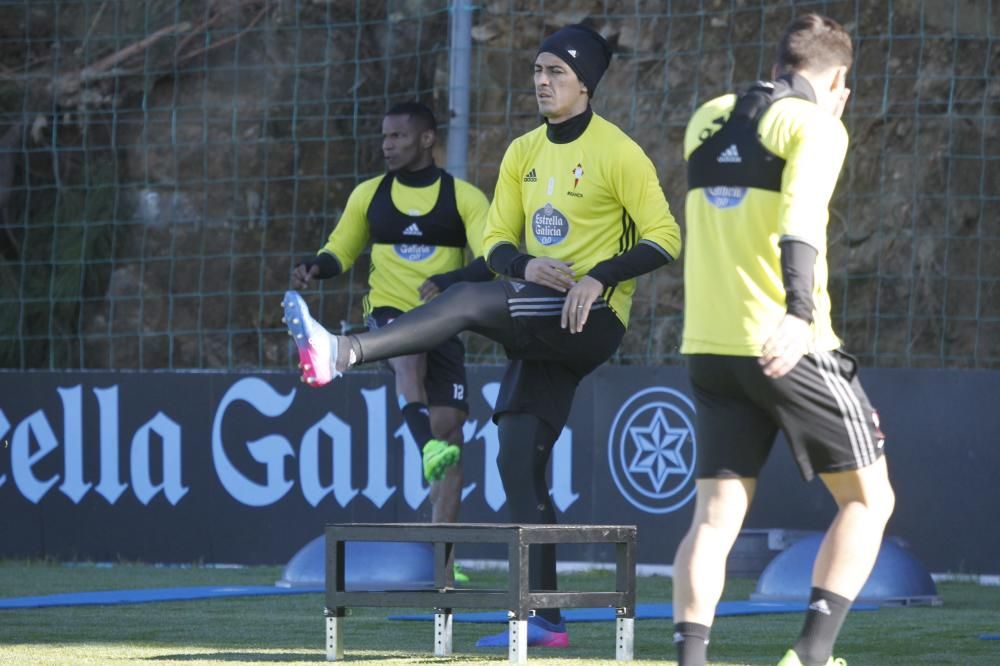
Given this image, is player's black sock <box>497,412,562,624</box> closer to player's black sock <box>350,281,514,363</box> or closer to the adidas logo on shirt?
player's black sock <box>350,281,514,363</box>

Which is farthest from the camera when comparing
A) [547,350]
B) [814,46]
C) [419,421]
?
[419,421]

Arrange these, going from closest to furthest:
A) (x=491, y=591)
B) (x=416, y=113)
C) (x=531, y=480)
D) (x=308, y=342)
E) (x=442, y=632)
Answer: (x=308, y=342), (x=491, y=591), (x=442, y=632), (x=531, y=480), (x=416, y=113)

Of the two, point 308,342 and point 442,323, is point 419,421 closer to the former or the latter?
point 442,323

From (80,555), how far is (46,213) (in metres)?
4.31

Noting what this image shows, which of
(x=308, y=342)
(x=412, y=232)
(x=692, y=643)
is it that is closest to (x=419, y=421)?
(x=412, y=232)

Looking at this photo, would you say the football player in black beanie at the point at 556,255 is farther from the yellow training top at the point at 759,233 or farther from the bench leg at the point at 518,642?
the yellow training top at the point at 759,233

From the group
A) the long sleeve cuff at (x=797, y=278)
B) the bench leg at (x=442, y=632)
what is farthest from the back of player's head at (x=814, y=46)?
the bench leg at (x=442, y=632)

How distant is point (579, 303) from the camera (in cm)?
544

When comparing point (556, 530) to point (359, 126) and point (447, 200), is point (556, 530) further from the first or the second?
point (359, 126)

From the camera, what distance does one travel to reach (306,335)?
505 cm

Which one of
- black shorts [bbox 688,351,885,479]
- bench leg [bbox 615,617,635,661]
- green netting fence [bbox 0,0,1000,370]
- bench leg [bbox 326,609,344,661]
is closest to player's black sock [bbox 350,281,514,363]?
bench leg [bbox 326,609,344,661]

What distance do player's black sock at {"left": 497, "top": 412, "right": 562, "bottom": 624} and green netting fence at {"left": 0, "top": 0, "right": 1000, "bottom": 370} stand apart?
21.1ft

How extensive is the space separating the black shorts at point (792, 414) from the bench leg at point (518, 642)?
1.00 metres

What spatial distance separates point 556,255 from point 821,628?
1860mm
